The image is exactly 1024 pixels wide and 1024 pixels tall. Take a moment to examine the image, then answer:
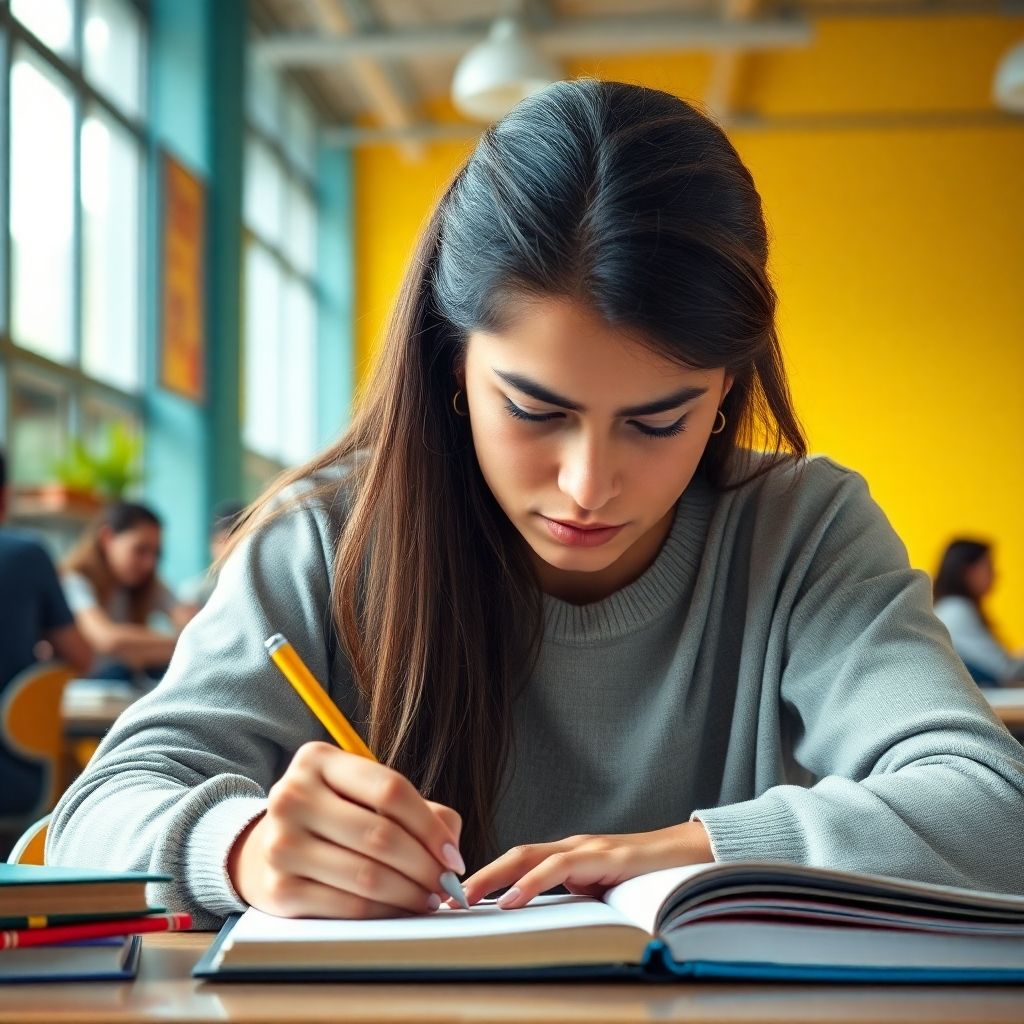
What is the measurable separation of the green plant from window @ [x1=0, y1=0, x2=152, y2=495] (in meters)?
0.15

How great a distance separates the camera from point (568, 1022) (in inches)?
23.6

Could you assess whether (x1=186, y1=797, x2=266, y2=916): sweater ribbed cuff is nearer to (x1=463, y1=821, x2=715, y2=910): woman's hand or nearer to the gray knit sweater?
the gray knit sweater

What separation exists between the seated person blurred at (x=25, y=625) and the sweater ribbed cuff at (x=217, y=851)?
2.63 metres

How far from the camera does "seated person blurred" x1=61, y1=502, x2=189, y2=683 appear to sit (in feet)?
14.9

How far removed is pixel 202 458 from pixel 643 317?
5848mm

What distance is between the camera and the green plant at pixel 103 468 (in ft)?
16.2

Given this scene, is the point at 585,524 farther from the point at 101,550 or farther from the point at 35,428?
the point at 35,428

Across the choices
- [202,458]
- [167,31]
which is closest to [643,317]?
[202,458]

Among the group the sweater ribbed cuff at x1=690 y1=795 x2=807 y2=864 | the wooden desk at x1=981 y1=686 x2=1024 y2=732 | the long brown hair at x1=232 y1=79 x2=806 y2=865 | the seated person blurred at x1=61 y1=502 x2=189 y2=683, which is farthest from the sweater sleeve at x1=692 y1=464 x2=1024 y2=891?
the seated person blurred at x1=61 y1=502 x2=189 y2=683

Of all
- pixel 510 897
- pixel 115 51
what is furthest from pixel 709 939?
pixel 115 51

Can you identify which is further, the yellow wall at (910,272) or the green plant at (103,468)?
the yellow wall at (910,272)

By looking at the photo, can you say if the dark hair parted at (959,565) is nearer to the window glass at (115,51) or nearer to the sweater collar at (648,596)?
the window glass at (115,51)

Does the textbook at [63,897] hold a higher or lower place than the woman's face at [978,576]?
higher

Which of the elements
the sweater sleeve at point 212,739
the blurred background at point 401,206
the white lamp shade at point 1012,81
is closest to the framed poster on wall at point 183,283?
the blurred background at point 401,206
